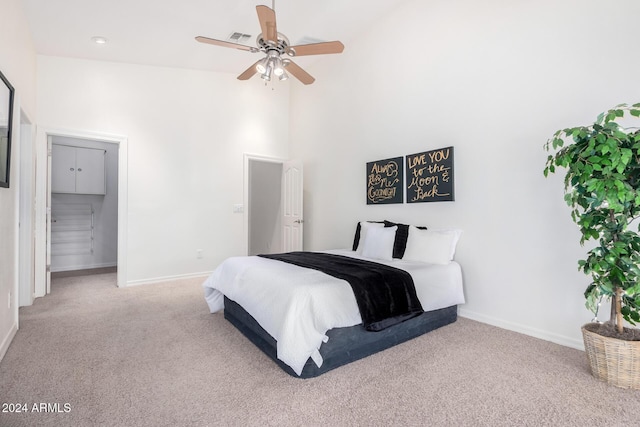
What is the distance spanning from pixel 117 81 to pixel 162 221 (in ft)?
6.47

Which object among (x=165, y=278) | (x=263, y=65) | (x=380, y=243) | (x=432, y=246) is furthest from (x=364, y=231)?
(x=165, y=278)

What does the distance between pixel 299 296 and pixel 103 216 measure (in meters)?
5.70

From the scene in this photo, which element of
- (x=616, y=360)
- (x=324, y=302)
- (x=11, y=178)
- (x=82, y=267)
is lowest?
(x=82, y=267)

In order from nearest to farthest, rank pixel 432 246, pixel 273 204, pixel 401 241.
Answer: pixel 432 246, pixel 401 241, pixel 273 204

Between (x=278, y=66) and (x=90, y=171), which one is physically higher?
(x=278, y=66)

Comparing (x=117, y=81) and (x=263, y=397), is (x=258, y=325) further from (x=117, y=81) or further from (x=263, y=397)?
(x=117, y=81)

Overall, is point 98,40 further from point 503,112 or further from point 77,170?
point 503,112

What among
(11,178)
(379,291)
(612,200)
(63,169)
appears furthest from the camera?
(63,169)

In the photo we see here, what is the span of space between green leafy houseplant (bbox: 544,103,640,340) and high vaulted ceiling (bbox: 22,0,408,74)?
2888mm

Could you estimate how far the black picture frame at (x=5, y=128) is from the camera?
229cm

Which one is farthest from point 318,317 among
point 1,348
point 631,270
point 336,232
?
point 336,232

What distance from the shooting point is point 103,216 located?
6.12 meters

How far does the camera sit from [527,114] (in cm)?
279

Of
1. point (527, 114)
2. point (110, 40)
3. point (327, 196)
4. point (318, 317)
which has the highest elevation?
point (110, 40)
